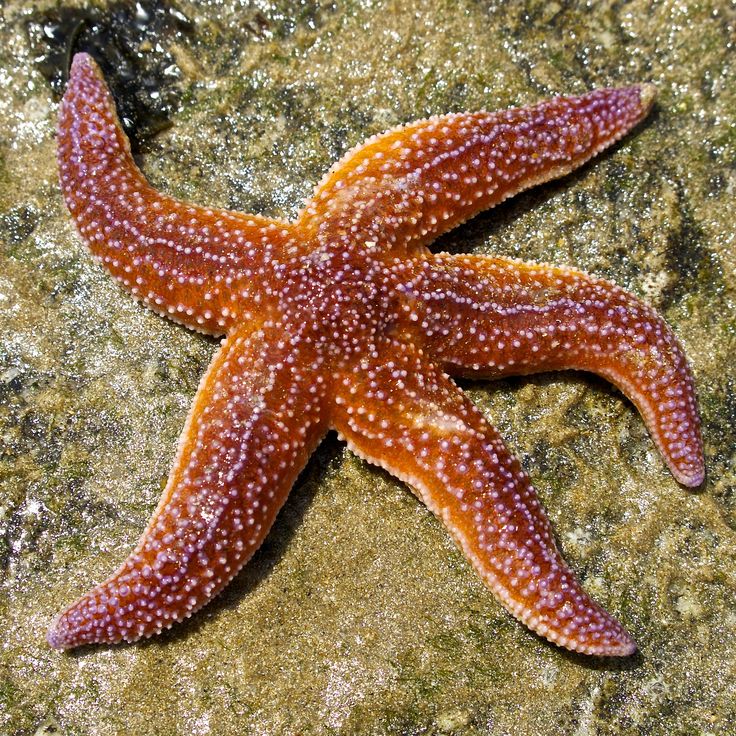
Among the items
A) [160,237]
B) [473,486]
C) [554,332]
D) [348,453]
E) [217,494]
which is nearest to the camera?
[217,494]

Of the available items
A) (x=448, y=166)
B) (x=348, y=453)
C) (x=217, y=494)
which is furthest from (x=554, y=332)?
(x=217, y=494)

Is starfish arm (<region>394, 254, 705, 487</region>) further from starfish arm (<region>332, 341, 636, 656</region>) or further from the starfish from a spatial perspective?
starfish arm (<region>332, 341, 636, 656</region>)

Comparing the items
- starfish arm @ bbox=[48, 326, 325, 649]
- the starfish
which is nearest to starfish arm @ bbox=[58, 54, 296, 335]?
the starfish

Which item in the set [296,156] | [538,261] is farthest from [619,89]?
[296,156]

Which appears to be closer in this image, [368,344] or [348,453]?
[368,344]

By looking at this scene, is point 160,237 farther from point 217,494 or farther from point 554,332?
point 554,332

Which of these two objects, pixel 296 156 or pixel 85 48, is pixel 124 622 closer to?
pixel 296 156
